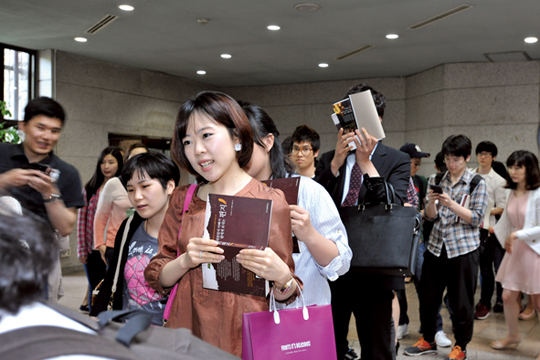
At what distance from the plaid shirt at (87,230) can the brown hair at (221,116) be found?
130 inches

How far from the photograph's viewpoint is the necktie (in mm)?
2658

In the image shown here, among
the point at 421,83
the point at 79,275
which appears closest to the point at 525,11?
the point at 421,83

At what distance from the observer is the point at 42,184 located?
2.56m

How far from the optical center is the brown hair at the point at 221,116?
1541 mm

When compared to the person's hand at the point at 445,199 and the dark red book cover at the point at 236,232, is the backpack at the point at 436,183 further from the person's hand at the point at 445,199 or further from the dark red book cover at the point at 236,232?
the dark red book cover at the point at 236,232

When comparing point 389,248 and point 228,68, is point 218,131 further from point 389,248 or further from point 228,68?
point 228,68

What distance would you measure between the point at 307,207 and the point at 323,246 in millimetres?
195

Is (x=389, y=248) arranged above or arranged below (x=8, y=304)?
below

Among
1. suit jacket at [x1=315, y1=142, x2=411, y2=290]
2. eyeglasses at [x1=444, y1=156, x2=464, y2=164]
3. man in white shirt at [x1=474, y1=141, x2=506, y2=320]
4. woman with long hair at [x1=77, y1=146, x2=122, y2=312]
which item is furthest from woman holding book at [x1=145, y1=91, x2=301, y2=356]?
man in white shirt at [x1=474, y1=141, x2=506, y2=320]

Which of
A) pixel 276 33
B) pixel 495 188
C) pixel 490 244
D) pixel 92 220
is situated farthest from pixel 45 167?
pixel 495 188

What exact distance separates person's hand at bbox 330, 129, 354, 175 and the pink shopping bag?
1.18 m

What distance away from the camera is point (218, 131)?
60.6 inches

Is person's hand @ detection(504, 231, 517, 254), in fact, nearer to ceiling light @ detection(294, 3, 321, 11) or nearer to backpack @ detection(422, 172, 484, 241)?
backpack @ detection(422, 172, 484, 241)

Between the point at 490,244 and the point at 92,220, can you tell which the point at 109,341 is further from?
the point at 490,244
